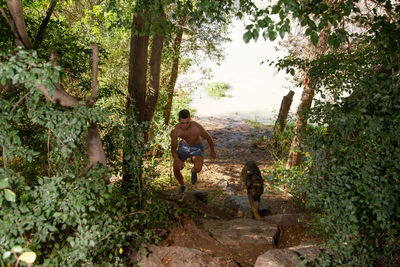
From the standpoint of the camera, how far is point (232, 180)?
380 inches

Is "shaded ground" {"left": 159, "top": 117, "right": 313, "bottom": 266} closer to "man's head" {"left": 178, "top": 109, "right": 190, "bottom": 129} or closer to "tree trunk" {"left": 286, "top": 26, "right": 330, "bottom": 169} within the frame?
"tree trunk" {"left": 286, "top": 26, "right": 330, "bottom": 169}

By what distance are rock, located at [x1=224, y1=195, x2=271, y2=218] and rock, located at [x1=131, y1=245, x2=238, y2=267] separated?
2660mm

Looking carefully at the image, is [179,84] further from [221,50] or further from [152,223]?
[152,223]

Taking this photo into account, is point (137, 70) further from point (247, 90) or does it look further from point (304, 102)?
point (247, 90)

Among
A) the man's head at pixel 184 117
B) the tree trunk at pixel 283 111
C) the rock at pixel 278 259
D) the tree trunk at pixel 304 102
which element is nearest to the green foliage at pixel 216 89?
the tree trunk at pixel 283 111

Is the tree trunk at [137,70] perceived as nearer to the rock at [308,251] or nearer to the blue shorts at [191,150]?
the blue shorts at [191,150]

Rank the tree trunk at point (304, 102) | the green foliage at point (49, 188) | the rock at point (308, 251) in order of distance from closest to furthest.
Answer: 1. the green foliage at point (49, 188)
2. the rock at point (308, 251)
3. the tree trunk at point (304, 102)

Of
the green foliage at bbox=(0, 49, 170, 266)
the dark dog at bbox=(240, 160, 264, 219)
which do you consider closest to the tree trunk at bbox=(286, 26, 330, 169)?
the dark dog at bbox=(240, 160, 264, 219)

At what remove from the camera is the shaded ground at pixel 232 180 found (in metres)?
4.36

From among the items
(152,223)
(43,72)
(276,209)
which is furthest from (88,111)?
(276,209)

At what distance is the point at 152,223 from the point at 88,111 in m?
2.02

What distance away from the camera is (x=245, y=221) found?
17.3 ft

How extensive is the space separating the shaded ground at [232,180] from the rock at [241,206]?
0.61 ft

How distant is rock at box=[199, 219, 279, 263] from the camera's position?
4.38m
